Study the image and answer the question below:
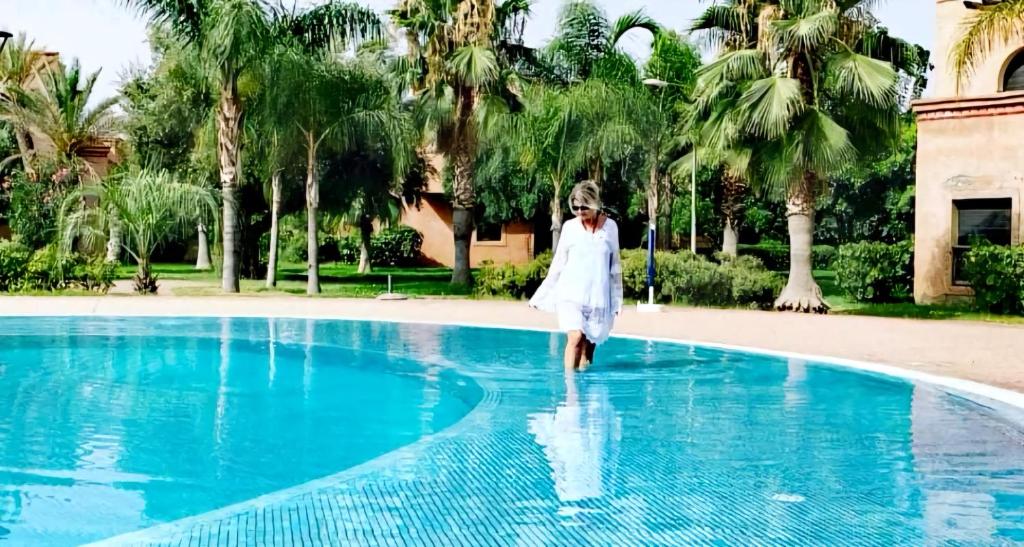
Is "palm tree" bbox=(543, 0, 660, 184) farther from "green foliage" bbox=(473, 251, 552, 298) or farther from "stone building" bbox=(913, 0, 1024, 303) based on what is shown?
"stone building" bbox=(913, 0, 1024, 303)

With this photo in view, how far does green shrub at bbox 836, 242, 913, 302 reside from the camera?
21.3m

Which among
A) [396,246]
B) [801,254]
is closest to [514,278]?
[801,254]

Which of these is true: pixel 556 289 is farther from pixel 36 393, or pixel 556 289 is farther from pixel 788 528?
pixel 788 528

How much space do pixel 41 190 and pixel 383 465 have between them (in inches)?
1107

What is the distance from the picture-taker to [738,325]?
1458 cm

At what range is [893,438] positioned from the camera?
638 cm

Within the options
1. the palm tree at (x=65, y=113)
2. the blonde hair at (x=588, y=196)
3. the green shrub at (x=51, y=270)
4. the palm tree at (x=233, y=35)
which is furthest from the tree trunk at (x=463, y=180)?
the blonde hair at (x=588, y=196)

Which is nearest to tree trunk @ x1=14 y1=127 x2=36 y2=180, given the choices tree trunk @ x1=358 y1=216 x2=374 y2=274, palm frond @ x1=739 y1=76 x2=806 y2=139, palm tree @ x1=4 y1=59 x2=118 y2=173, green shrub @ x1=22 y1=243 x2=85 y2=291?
palm tree @ x1=4 y1=59 x2=118 y2=173

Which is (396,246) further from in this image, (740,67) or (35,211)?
(740,67)

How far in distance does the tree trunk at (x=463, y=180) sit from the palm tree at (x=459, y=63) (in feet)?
0.08

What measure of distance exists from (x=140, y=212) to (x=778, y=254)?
26393mm

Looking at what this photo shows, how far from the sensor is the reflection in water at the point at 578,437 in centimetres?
500

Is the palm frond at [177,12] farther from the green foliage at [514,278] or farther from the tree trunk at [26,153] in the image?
the tree trunk at [26,153]

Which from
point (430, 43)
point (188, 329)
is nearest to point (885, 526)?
point (188, 329)
